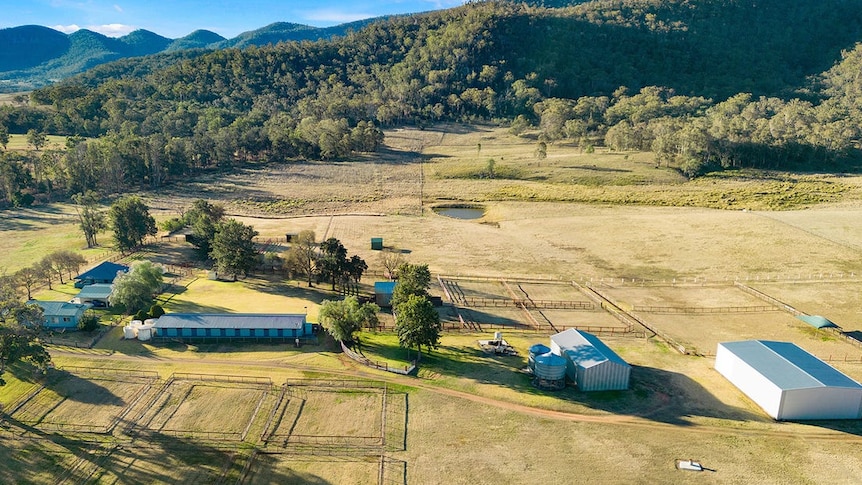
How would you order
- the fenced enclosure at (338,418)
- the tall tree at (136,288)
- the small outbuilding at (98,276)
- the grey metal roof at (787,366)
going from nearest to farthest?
the fenced enclosure at (338,418)
the grey metal roof at (787,366)
the tall tree at (136,288)
the small outbuilding at (98,276)

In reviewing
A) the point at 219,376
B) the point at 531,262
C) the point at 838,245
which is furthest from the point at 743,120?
the point at 219,376

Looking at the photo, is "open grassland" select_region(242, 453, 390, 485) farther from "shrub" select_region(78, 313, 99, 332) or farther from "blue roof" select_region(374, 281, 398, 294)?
"shrub" select_region(78, 313, 99, 332)

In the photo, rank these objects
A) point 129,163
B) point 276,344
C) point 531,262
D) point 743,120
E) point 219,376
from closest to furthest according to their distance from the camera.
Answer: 1. point 219,376
2. point 276,344
3. point 531,262
4. point 129,163
5. point 743,120

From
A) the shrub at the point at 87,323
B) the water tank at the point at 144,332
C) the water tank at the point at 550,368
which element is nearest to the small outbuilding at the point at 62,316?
the shrub at the point at 87,323

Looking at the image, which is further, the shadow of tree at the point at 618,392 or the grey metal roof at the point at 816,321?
the grey metal roof at the point at 816,321

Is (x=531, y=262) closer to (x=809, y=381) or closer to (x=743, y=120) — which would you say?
(x=809, y=381)

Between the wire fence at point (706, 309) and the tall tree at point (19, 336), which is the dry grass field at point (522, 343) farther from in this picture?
the tall tree at point (19, 336)

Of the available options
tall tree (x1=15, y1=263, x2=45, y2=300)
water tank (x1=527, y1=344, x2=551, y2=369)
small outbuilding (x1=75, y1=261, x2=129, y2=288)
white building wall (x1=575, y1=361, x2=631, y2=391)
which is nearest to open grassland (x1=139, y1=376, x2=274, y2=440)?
water tank (x1=527, y1=344, x2=551, y2=369)
